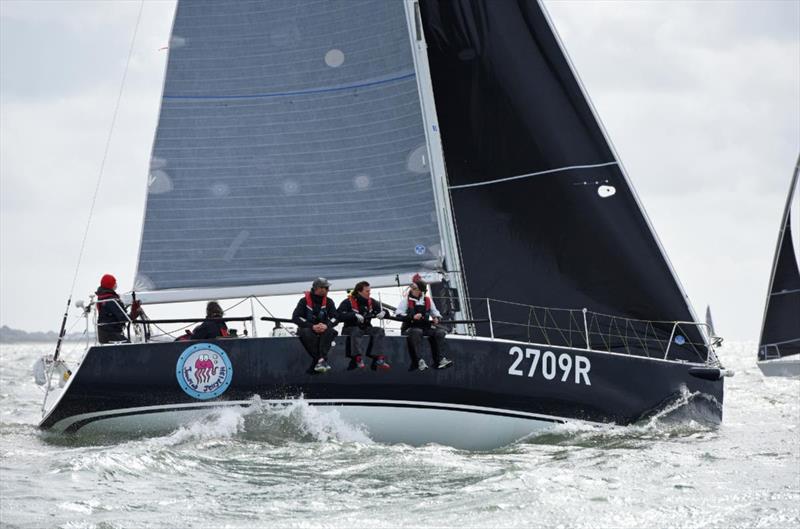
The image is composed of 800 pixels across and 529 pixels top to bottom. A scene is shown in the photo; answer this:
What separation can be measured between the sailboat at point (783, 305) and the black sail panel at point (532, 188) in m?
18.2

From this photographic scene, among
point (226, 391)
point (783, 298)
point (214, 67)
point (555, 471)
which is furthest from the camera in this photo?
point (783, 298)

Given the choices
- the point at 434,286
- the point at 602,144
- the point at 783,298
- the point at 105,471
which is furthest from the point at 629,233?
the point at 783,298

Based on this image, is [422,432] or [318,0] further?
[318,0]

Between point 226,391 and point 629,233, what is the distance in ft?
15.9

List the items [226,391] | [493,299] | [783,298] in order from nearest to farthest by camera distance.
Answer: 1. [226,391]
2. [493,299]
3. [783,298]

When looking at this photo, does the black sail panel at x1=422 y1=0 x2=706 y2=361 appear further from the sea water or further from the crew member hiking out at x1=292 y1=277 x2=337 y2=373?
the crew member hiking out at x1=292 y1=277 x2=337 y2=373

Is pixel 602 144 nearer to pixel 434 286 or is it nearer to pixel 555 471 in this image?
pixel 434 286

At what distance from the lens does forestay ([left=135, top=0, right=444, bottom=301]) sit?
1287cm

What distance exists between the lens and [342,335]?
11250 millimetres

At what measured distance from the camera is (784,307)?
30.5m

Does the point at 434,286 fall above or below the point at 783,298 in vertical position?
below

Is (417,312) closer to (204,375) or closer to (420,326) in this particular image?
(420,326)

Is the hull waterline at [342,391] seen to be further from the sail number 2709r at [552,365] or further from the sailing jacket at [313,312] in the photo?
the sailing jacket at [313,312]

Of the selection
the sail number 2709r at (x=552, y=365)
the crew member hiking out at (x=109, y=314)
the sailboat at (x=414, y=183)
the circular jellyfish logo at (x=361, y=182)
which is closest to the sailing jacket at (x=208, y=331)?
the crew member hiking out at (x=109, y=314)
